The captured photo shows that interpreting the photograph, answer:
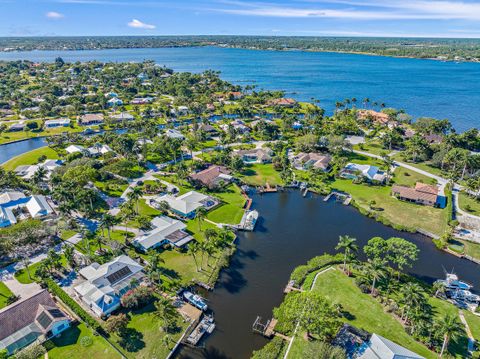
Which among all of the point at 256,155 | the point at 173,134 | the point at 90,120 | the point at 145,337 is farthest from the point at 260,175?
the point at 90,120

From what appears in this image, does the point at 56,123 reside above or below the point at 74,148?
above

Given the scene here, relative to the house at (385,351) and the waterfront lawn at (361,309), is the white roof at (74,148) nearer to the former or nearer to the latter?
the waterfront lawn at (361,309)

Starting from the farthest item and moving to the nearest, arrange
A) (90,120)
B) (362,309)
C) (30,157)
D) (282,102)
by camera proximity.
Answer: (282,102)
(90,120)
(30,157)
(362,309)

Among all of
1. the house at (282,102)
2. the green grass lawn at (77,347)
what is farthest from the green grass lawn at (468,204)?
the house at (282,102)

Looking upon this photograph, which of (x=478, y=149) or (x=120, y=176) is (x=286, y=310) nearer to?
(x=120, y=176)

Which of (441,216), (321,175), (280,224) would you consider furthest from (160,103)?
(441,216)

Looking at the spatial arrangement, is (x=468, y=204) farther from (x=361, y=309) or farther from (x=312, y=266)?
(x=361, y=309)
